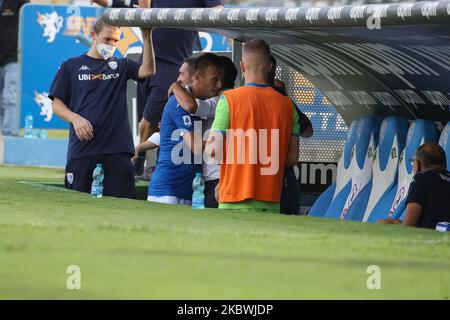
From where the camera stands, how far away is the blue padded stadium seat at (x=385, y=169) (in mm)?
11023

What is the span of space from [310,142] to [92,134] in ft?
6.84

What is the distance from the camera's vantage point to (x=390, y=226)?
792cm

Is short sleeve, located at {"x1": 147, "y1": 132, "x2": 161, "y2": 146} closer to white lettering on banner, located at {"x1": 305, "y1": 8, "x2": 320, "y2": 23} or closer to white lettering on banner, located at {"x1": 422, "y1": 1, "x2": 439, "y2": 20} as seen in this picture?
white lettering on banner, located at {"x1": 305, "y1": 8, "x2": 320, "y2": 23}

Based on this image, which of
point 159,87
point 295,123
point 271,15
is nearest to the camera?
point 295,123

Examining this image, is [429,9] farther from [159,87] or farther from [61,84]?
[159,87]

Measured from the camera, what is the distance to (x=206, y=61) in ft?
33.7

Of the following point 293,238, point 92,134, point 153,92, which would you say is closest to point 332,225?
point 293,238

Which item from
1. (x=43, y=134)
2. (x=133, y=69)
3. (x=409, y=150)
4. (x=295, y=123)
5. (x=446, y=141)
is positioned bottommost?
(x=43, y=134)

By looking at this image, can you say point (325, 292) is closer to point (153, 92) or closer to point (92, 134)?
point (92, 134)

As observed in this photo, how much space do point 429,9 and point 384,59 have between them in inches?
110

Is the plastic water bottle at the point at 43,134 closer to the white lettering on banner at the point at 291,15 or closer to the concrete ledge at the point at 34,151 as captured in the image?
the concrete ledge at the point at 34,151

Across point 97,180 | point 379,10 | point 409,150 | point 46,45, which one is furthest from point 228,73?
point 46,45

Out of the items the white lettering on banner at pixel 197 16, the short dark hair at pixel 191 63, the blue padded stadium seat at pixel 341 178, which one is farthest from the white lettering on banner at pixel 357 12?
the blue padded stadium seat at pixel 341 178

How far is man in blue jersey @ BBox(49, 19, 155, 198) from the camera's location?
1157cm
